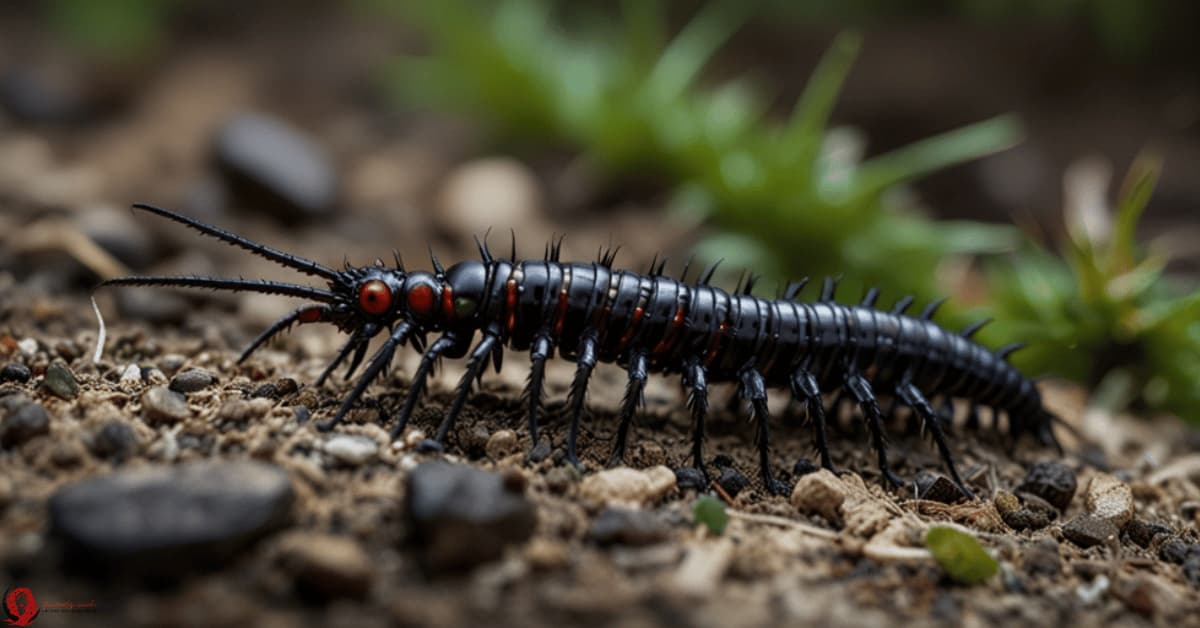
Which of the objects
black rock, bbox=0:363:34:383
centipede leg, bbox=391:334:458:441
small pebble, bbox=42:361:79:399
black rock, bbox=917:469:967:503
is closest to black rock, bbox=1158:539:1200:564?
black rock, bbox=917:469:967:503

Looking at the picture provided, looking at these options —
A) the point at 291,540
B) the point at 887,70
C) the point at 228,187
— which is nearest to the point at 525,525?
the point at 291,540

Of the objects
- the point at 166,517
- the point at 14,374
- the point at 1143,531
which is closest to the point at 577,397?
the point at 166,517

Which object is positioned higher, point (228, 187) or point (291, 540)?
point (228, 187)

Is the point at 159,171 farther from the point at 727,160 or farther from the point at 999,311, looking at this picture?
the point at 999,311

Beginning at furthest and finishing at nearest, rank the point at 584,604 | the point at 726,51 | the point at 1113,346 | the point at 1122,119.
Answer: the point at 726,51 < the point at 1122,119 < the point at 1113,346 < the point at 584,604

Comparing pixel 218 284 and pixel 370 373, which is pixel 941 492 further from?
pixel 218 284

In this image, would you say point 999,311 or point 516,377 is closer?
point 516,377

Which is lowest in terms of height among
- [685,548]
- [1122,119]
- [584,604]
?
[584,604]
